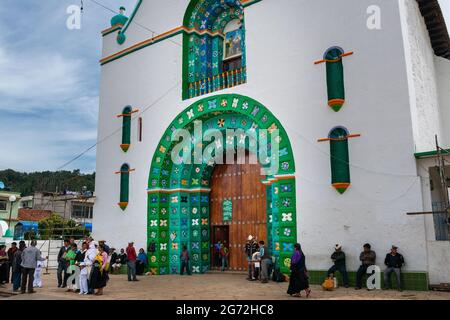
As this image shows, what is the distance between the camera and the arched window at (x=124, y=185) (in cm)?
1492

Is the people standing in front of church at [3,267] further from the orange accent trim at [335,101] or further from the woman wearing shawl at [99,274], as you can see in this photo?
Answer: the orange accent trim at [335,101]

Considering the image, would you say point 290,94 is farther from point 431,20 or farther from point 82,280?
point 82,280

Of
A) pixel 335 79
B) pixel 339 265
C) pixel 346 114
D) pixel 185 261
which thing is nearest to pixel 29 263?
pixel 185 261

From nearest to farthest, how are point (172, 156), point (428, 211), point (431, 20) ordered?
1. point (428, 211)
2. point (431, 20)
3. point (172, 156)

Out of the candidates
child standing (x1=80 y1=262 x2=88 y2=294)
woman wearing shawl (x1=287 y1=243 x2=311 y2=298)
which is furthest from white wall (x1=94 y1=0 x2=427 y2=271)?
child standing (x1=80 y1=262 x2=88 y2=294)

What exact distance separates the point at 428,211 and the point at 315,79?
4.34 meters

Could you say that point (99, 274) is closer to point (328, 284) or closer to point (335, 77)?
point (328, 284)

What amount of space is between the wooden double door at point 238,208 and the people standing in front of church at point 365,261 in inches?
143

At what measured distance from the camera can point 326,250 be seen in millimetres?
10391

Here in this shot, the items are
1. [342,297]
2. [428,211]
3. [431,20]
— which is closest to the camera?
[342,297]

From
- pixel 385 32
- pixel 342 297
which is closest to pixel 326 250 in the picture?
pixel 342 297

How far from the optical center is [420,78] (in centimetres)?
1147

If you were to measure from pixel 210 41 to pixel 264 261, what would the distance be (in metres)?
8.06
